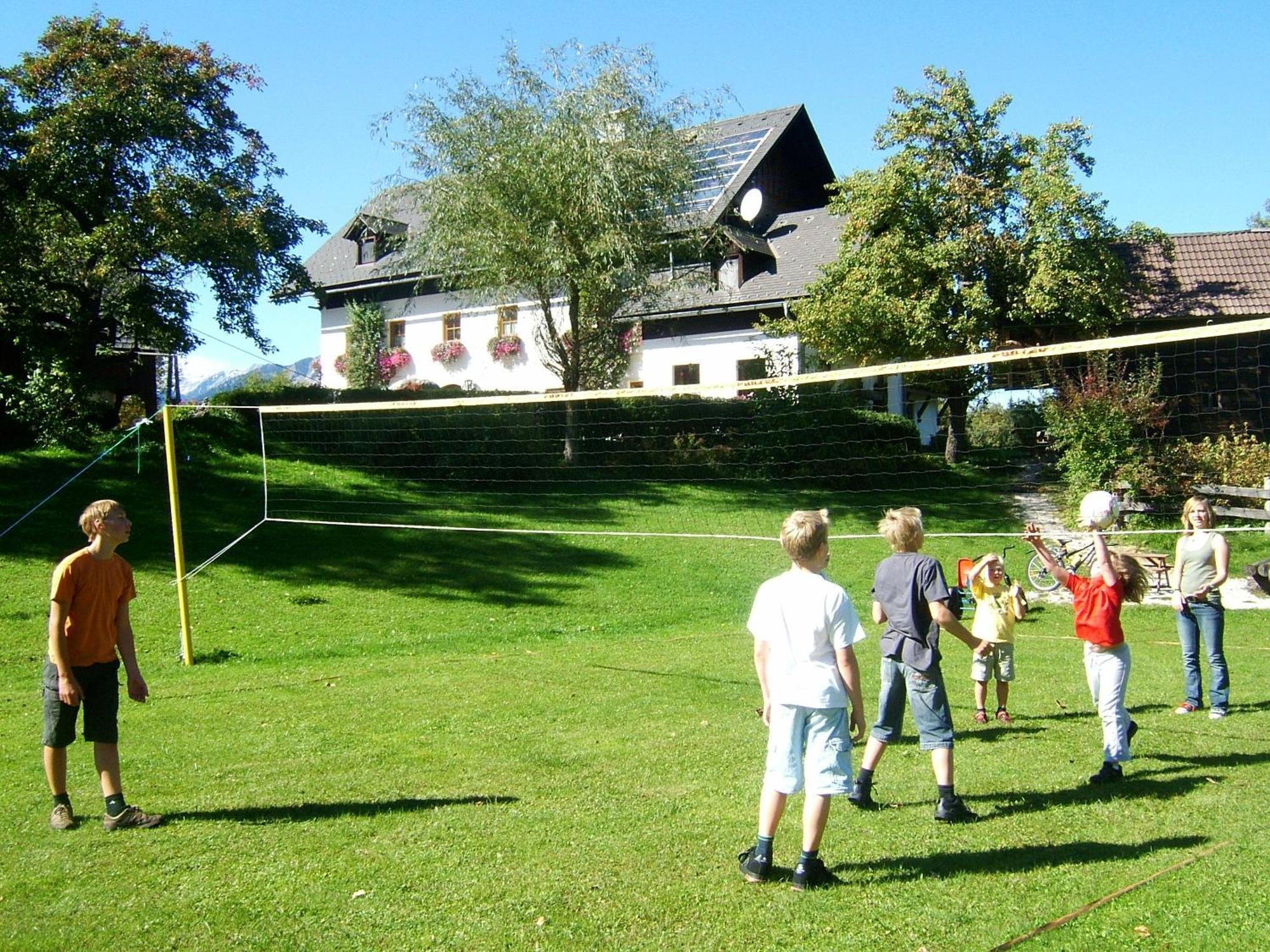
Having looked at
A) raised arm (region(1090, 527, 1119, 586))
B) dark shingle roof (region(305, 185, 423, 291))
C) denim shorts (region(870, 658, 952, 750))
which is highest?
dark shingle roof (region(305, 185, 423, 291))

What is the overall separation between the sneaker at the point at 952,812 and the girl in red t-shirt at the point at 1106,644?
100 cm

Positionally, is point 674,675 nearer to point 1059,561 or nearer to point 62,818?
point 62,818

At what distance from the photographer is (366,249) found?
119 ft

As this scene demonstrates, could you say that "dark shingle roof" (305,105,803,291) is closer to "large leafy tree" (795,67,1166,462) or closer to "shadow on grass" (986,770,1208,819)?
"large leafy tree" (795,67,1166,462)

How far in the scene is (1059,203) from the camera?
21250mm

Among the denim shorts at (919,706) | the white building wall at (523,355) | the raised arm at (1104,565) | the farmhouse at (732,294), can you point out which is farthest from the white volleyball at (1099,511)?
the white building wall at (523,355)

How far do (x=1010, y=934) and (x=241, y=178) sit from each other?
1972 cm

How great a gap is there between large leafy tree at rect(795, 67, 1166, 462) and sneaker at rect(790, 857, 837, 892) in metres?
17.8

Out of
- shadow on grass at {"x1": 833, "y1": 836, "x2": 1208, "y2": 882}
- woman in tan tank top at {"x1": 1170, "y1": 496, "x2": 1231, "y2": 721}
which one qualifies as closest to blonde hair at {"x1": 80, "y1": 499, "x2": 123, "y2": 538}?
shadow on grass at {"x1": 833, "y1": 836, "x2": 1208, "y2": 882}

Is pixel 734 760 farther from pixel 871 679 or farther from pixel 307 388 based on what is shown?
pixel 307 388

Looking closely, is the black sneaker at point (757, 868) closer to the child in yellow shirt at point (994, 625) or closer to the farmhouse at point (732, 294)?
the child in yellow shirt at point (994, 625)

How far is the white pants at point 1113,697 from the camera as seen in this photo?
18.0ft

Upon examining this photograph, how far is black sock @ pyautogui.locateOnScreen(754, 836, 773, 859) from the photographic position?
4.20 metres

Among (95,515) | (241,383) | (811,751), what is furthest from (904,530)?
(241,383)
